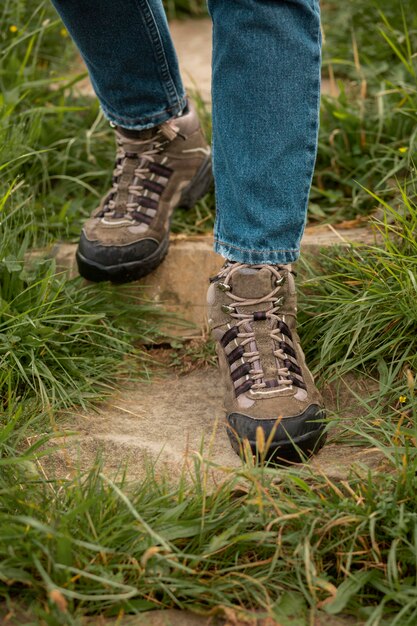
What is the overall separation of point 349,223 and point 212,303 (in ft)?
2.65

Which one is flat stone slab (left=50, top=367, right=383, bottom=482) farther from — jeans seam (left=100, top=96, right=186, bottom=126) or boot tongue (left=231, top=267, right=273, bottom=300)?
jeans seam (left=100, top=96, right=186, bottom=126)

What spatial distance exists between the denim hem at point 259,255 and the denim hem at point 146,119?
0.62m

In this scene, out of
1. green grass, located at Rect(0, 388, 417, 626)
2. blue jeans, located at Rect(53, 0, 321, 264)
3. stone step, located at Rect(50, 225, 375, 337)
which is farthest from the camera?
stone step, located at Rect(50, 225, 375, 337)

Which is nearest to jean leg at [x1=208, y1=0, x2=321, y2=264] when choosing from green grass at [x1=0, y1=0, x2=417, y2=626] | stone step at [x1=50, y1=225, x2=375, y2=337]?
green grass at [x1=0, y1=0, x2=417, y2=626]

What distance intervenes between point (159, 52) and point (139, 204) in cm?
43

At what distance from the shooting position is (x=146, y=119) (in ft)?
7.30

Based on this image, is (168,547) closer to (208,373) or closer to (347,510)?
(347,510)

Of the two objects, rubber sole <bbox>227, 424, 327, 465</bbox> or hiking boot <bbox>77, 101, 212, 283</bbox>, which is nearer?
rubber sole <bbox>227, 424, 327, 465</bbox>

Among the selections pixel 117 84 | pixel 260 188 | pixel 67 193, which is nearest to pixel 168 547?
pixel 260 188

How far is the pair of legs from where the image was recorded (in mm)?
1636

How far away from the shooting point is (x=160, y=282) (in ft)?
7.94

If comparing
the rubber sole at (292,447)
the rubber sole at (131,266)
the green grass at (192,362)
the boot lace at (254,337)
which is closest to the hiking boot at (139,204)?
the rubber sole at (131,266)

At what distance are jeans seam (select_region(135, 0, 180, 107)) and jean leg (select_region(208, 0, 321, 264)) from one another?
1.40 feet

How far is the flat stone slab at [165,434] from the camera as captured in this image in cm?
174
